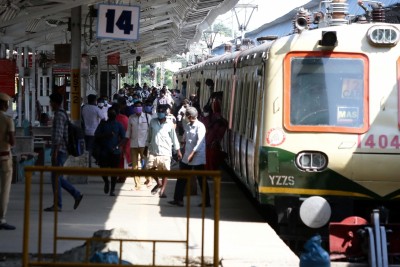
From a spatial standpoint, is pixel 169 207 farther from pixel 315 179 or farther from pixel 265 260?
pixel 265 260

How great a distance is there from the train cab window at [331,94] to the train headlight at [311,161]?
0.99 feet

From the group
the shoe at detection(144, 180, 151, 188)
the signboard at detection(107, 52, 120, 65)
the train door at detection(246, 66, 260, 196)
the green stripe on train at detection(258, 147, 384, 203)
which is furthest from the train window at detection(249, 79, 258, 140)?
the signboard at detection(107, 52, 120, 65)

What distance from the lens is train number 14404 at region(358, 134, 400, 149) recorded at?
12820mm

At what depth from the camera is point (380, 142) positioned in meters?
12.8

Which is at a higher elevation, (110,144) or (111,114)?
(111,114)

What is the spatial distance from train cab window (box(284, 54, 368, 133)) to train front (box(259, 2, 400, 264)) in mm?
12

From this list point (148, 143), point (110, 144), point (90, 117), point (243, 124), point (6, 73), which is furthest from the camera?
point (90, 117)

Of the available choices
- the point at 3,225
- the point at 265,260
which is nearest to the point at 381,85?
the point at 265,260

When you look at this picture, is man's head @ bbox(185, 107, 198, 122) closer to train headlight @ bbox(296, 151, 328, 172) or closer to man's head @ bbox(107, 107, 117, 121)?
man's head @ bbox(107, 107, 117, 121)

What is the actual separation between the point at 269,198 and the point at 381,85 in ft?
6.30

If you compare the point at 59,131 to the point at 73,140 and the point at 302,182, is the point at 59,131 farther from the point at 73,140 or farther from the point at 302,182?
the point at 302,182

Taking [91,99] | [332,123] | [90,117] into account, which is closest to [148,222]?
[332,123]

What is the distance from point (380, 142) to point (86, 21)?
531 inches

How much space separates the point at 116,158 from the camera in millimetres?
18016
